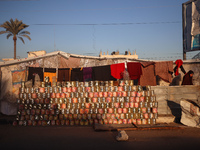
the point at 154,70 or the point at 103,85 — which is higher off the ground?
the point at 154,70

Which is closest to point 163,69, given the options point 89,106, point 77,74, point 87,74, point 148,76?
point 148,76

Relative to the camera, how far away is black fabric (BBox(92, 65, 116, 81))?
10570mm

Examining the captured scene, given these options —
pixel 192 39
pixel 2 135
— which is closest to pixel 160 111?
pixel 192 39

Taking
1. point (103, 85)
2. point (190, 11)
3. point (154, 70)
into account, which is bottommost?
point (103, 85)

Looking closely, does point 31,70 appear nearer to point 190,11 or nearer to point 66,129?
point 66,129

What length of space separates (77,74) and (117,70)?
254 cm

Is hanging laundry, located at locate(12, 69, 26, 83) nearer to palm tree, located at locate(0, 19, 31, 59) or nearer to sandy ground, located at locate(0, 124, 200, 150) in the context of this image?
sandy ground, located at locate(0, 124, 200, 150)

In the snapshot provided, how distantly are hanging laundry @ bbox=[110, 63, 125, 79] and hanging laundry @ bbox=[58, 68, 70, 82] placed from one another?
9.59ft

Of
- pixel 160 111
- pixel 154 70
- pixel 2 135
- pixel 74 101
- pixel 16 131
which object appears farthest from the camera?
pixel 154 70

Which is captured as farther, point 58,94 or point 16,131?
point 58,94

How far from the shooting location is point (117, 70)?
33.9 feet

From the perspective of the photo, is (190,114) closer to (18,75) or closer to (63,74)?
(63,74)

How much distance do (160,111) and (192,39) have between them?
591 cm

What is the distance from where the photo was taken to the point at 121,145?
19.4ft
